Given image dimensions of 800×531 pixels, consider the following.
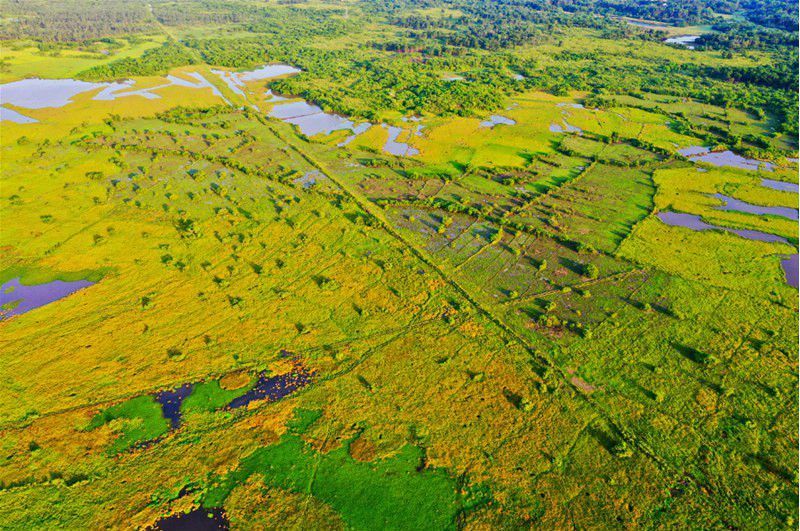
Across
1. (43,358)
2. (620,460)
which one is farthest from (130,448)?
(620,460)

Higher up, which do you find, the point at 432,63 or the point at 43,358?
the point at 432,63

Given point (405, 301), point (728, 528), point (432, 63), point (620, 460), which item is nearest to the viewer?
point (728, 528)

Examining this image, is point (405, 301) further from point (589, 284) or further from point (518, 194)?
point (518, 194)

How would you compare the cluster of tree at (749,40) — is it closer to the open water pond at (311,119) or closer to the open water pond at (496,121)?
the open water pond at (496,121)

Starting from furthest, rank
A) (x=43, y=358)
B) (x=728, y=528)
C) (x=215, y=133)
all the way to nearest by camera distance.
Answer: (x=215, y=133) → (x=43, y=358) → (x=728, y=528)

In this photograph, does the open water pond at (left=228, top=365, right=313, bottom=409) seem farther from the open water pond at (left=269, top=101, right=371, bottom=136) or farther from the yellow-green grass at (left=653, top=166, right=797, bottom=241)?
the open water pond at (left=269, top=101, right=371, bottom=136)

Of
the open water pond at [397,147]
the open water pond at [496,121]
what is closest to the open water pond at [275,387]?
the open water pond at [397,147]

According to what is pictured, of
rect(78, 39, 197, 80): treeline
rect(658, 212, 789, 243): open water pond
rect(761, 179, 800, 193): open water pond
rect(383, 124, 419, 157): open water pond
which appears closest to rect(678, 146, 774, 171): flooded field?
rect(761, 179, 800, 193): open water pond

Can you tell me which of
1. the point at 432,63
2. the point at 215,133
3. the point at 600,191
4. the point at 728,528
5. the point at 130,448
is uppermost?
the point at 432,63
